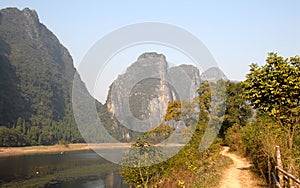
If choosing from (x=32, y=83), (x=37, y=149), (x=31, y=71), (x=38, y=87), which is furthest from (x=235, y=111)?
(x=31, y=71)

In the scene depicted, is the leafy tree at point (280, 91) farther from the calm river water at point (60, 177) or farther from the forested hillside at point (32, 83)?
the forested hillside at point (32, 83)

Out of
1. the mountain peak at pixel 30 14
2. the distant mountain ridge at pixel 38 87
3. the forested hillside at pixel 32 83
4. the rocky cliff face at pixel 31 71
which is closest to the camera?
the distant mountain ridge at pixel 38 87

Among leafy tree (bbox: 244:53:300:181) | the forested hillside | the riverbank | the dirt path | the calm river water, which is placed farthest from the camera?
the forested hillside

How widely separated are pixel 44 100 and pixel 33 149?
3591 centimetres

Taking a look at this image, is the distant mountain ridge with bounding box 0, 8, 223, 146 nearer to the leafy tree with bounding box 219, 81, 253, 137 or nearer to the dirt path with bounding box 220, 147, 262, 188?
Answer: the dirt path with bounding box 220, 147, 262, 188

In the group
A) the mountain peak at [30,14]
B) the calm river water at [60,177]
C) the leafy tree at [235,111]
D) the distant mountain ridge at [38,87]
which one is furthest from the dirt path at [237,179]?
the mountain peak at [30,14]

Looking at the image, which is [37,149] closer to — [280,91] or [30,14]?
[280,91]

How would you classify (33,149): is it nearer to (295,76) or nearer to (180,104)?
(180,104)

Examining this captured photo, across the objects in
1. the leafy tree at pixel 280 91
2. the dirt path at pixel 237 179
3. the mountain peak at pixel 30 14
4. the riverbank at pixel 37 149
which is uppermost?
the mountain peak at pixel 30 14

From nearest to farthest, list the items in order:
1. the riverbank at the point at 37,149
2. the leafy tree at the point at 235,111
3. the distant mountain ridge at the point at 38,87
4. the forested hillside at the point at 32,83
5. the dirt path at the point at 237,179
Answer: the dirt path at the point at 237,179 → the leafy tree at the point at 235,111 → the distant mountain ridge at the point at 38,87 → the riverbank at the point at 37,149 → the forested hillside at the point at 32,83

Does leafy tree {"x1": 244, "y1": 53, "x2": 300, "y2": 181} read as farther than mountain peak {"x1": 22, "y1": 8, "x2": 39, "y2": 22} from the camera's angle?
No

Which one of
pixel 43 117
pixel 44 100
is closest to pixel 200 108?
pixel 43 117

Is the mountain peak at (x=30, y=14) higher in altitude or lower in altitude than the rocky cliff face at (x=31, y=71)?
higher

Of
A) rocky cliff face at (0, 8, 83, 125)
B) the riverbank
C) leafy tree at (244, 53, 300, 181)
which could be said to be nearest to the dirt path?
leafy tree at (244, 53, 300, 181)
